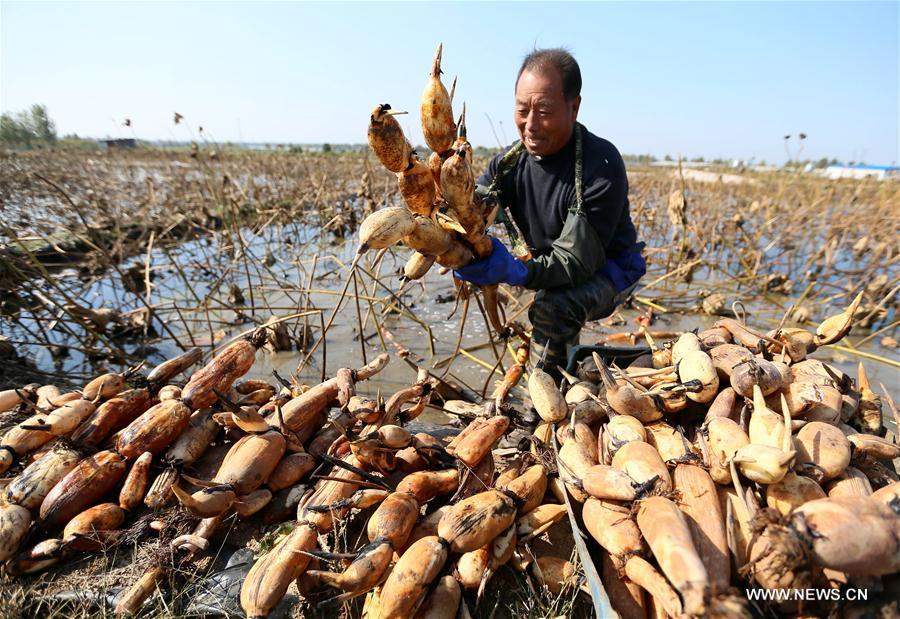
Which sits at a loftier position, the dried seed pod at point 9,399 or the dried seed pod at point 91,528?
the dried seed pod at point 9,399

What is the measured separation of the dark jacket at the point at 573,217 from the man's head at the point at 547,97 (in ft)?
0.76

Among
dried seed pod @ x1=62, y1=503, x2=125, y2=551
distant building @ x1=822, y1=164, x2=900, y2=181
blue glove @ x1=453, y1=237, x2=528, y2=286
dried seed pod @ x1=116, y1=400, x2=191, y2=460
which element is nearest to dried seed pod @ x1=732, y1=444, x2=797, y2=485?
blue glove @ x1=453, y1=237, x2=528, y2=286

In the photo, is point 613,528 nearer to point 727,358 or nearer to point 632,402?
point 632,402

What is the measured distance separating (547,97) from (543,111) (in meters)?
0.08

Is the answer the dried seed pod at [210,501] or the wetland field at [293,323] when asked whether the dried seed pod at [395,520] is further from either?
the dried seed pod at [210,501]

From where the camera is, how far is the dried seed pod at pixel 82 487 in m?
1.77

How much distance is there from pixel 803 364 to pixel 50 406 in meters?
3.53

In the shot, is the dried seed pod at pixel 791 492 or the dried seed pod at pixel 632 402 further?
the dried seed pod at pixel 632 402

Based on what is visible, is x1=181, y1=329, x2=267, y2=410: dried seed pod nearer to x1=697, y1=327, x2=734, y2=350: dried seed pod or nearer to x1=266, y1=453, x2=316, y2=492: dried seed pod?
x1=266, y1=453, x2=316, y2=492: dried seed pod

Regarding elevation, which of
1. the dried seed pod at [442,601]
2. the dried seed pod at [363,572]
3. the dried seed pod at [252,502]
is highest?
the dried seed pod at [363,572]

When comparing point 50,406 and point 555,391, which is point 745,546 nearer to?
point 555,391

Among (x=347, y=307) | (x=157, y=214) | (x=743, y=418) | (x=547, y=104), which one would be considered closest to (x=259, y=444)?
(x=743, y=418)

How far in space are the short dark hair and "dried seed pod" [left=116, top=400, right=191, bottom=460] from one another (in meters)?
2.48

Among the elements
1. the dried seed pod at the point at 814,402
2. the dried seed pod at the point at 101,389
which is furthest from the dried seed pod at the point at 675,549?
the dried seed pod at the point at 101,389
